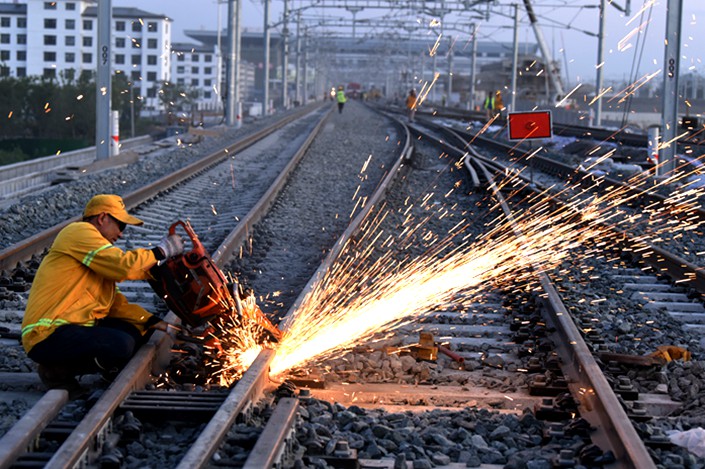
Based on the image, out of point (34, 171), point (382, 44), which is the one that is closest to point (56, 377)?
point (34, 171)

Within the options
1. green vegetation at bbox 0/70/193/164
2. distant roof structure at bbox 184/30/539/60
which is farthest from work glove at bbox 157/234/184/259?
distant roof structure at bbox 184/30/539/60

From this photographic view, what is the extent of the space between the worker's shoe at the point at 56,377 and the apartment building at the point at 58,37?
25.8 meters

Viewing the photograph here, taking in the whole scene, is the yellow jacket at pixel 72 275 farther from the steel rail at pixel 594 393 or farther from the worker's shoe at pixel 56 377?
the steel rail at pixel 594 393

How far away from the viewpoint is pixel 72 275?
5211mm

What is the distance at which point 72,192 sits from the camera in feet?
44.8

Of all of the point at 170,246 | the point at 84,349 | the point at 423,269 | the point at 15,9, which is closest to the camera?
the point at 84,349

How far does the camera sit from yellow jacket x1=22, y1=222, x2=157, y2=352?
5.14 metres

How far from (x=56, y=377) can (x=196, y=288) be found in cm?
83

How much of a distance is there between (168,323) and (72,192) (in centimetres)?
837

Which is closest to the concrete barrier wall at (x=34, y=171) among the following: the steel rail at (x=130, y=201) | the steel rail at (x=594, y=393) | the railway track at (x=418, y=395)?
the steel rail at (x=130, y=201)

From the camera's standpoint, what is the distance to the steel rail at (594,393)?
13.0 feet

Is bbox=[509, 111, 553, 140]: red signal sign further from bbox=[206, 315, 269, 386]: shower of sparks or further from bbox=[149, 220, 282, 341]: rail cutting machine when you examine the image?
bbox=[149, 220, 282, 341]: rail cutting machine

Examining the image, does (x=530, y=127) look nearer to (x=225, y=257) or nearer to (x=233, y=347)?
(x=225, y=257)

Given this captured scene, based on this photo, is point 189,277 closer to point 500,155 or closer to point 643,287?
point 643,287
